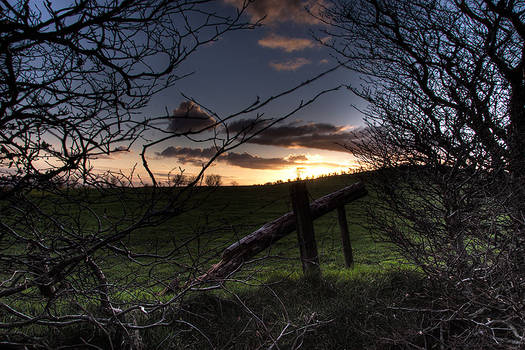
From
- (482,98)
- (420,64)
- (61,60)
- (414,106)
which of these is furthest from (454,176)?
(61,60)

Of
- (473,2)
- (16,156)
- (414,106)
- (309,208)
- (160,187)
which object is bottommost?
(309,208)

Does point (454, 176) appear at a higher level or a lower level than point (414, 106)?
lower

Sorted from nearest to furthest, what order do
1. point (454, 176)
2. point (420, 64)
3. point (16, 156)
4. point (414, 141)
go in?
1. point (16, 156)
2. point (454, 176)
3. point (414, 141)
4. point (420, 64)

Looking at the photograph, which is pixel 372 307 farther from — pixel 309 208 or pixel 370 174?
pixel 370 174

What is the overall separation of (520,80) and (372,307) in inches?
186

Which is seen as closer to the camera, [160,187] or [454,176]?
[160,187]

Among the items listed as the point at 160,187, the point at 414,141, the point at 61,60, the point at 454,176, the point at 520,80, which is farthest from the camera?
the point at 520,80

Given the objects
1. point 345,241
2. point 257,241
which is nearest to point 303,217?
point 257,241

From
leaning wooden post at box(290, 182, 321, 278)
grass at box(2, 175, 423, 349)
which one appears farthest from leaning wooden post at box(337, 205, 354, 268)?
leaning wooden post at box(290, 182, 321, 278)

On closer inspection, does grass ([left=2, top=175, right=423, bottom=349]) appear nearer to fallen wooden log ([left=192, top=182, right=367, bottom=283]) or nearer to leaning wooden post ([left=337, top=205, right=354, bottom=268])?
fallen wooden log ([left=192, top=182, right=367, bottom=283])

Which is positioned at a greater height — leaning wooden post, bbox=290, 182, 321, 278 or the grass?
leaning wooden post, bbox=290, 182, 321, 278

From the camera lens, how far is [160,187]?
1612 mm

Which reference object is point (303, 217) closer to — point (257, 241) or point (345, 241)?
point (257, 241)

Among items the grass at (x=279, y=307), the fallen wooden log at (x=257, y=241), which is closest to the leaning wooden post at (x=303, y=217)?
the fallen wooden log at (x=257, y=241)
